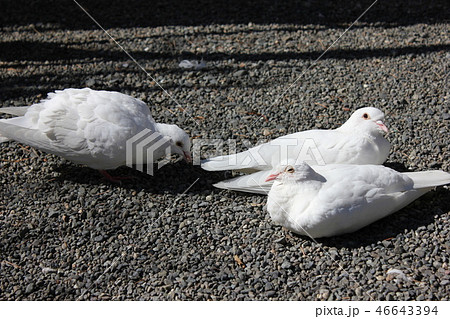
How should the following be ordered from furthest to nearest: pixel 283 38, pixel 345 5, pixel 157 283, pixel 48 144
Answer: pixel 345 5
pixel 283 38
pixel 48 144
pixel 157 283

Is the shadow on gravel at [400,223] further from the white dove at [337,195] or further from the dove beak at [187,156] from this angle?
the dove beak at [187,156]

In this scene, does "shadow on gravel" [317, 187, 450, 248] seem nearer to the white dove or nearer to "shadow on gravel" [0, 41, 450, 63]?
the white dove

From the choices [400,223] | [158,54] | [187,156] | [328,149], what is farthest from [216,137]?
[400,223]

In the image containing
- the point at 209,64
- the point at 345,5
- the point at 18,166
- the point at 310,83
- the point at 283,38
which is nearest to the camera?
the point at 18,166

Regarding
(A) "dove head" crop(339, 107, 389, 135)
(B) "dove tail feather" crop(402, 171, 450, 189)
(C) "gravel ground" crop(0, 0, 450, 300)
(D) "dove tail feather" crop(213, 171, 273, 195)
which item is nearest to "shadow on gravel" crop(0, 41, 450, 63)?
(C) "gravel ground" crop(0, 0, 450, 300)

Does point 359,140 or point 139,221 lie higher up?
point 359,140

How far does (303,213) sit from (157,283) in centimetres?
128

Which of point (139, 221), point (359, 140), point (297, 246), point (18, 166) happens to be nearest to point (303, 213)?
point (297, 246)

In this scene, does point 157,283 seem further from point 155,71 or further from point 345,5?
point 345,5

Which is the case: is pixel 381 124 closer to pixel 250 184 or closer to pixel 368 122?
pixel 368 122

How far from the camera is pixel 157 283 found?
3709mm

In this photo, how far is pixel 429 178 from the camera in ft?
13.6

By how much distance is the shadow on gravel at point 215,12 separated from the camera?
7264 mm

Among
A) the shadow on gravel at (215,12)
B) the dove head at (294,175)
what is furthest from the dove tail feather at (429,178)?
the shadow on gravel at (215,12)
